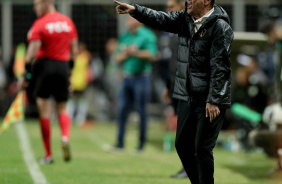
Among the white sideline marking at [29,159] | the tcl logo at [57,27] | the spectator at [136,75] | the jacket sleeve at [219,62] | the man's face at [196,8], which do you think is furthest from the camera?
the spectator at [136,75]

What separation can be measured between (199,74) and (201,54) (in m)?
0.19

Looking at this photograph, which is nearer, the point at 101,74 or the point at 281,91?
the point at 281,91

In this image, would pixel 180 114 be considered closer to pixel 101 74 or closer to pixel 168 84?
pixel 168 84

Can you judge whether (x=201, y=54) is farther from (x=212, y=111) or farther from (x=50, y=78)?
(x=50, y=78)

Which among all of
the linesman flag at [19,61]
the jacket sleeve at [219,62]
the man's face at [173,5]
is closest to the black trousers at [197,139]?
the jacket sleeve at [219,62]

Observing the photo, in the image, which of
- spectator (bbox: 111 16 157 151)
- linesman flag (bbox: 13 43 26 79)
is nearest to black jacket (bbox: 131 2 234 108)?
spectator (bbox: 111 16 157 151)

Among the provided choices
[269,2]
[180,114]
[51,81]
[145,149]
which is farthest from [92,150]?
[269,2]

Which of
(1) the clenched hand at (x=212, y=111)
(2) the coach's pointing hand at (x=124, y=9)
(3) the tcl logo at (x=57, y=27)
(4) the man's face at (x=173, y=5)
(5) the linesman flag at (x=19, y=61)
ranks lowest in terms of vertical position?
(5) the linesman flag at (x=19, y=61)

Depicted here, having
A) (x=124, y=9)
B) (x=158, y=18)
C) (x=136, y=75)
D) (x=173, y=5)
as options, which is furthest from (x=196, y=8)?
(x=136, y=75)

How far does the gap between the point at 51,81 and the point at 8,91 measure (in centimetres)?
1023

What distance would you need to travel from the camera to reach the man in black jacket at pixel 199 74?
5543 mm

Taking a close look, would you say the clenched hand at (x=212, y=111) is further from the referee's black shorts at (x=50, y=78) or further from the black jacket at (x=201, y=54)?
the referee's black shorts at (x=50, y=78)

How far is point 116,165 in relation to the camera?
9.27m

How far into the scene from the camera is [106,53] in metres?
19.4
